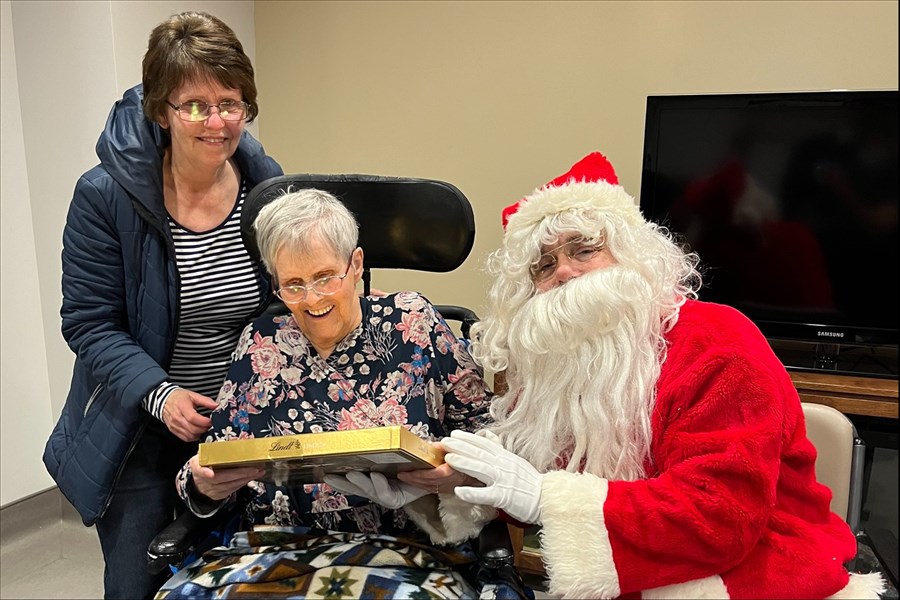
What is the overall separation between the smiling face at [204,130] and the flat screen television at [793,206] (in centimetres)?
144

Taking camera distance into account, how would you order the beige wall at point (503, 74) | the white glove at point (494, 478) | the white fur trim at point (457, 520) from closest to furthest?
the white glove at point (494, 478) < the white fur trim at point (457, 520) < the beige wall at point (503, 74)

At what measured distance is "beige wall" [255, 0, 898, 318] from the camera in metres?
2.54

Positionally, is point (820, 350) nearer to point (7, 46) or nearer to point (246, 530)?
point (246, 530)

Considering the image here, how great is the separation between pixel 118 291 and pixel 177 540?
24.9 inches

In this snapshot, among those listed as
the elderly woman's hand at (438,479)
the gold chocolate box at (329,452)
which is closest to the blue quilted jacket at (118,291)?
the gold chocolate box at (329,452)

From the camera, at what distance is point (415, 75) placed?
3.13 m

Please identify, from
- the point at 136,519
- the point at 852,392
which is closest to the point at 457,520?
the point at 136,519

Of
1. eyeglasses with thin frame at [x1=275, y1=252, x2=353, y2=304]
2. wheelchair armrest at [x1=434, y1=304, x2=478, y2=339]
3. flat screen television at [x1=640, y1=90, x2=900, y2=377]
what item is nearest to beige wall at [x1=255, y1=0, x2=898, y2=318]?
flat screen television at [x1=640, y1=90, x2=900, y2=377]

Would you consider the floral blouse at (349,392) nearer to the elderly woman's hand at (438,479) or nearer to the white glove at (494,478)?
the elderly woman's hand at (438,479)

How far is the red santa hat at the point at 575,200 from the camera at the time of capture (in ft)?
4.79

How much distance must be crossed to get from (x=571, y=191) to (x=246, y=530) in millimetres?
1063

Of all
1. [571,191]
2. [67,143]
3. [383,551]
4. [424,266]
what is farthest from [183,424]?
[67,143]

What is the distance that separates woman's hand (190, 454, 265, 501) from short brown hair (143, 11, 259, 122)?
82cm

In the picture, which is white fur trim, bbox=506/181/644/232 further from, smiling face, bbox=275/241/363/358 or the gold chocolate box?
the gold chocolate box
